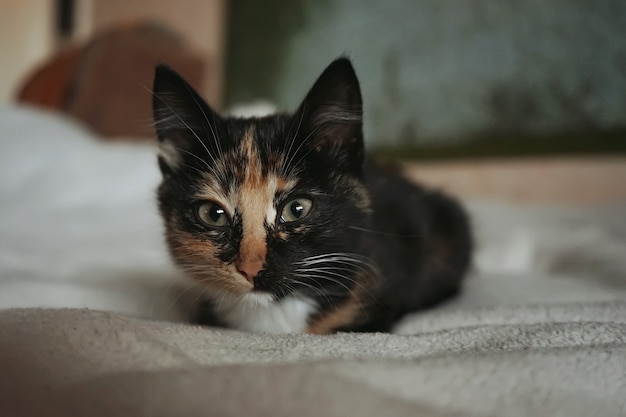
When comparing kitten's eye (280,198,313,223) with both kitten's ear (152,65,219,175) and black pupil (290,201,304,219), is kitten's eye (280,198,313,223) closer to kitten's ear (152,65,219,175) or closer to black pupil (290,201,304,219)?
black pupil (290,201,304,219)

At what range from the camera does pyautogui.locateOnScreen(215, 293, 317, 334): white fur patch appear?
2.70ft

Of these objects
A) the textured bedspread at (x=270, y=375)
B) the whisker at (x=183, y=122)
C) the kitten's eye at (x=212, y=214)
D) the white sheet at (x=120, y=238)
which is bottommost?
the white sheet at (x=120, y=238)

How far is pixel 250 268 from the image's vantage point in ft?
2.33

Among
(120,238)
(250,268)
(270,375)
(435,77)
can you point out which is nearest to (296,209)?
(250,268)

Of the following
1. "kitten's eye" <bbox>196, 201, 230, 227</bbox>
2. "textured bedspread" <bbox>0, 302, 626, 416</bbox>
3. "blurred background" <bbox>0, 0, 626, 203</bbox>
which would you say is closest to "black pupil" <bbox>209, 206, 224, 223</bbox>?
"kitten's eye" <bbox>196, 201, 230, 227</bbox>

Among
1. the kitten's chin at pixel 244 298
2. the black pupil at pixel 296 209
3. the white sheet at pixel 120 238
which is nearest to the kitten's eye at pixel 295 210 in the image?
the black pupil at pixel 296 209

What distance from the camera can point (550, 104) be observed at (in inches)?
75.7

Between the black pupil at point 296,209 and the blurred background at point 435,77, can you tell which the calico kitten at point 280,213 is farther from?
the blurred background at point 435,77

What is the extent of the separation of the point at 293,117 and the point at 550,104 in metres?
1.46

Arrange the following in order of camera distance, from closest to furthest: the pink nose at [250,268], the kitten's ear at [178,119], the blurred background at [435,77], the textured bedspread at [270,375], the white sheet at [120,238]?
the textured bedspread at [270,375] < the pink nose at [250,268] < the kitten's ear at [178,119] < the white sheet at [120,238] < the blurred background at [435,77]

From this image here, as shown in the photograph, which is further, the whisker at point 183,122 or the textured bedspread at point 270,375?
the whisker at point 183,122

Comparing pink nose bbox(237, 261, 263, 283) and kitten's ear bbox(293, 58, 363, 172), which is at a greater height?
kitten's ear bbox(293, 58, 363, 172)

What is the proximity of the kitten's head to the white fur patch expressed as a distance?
0.03m

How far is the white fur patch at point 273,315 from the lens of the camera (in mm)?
822
